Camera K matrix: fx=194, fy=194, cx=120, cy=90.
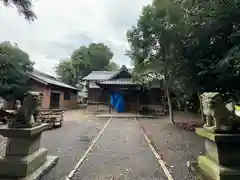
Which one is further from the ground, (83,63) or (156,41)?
(83,63)

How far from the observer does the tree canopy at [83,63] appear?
35.8 meters

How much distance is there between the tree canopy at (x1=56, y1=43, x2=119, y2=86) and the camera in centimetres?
3575

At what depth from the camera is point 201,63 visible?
7.00m

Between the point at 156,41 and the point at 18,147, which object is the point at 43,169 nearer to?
the point at 18,147

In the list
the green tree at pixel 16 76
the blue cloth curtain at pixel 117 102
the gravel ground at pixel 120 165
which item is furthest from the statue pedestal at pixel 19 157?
the blue cloth curtain at pixel 117 102

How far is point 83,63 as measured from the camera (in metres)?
35.9

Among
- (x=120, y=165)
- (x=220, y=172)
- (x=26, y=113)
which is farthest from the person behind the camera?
(x=120, y=165)

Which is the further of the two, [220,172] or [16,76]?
[16,76]

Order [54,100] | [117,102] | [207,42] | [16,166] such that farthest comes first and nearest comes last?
[54,100] → [117,102] → [207,42] → [16,166]

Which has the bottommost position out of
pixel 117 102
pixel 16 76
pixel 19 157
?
pixel 19 157

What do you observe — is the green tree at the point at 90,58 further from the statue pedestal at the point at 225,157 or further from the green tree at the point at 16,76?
the statue pedestal at the point at 225,157

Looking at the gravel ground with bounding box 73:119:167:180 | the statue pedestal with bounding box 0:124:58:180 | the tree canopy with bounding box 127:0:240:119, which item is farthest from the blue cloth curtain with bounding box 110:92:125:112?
the statue pedestal with bounding box 0:124:58:180

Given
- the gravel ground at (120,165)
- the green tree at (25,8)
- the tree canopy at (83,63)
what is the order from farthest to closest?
the tree canopy at (83,63) < the green tree at (25,8) < the gravel ground at (120,165)

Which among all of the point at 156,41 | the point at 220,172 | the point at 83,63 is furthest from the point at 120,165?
the point at 83,63
